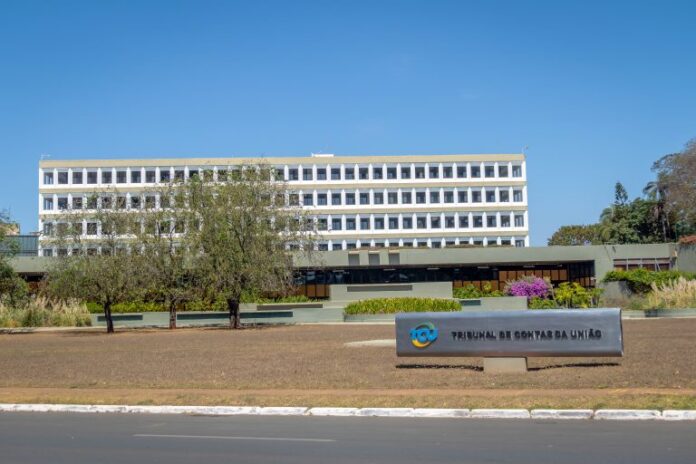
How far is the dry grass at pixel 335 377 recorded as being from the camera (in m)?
14.9

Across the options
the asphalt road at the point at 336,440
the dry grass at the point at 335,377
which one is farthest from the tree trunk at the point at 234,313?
the asphalt road at the point at 336,440

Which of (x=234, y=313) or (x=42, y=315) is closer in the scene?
(x=234, y=313)

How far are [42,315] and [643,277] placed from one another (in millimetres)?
36143

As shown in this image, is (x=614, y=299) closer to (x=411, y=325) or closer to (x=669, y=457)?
(x=411, y=325)

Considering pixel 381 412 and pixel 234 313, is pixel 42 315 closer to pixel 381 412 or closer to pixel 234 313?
pixel 234 313

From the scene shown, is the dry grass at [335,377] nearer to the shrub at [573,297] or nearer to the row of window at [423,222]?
the shrub at [573,297]

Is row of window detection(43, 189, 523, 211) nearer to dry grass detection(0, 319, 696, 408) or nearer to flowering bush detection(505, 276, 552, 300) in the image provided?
flowering bush detection(505, 276, 552, 300)

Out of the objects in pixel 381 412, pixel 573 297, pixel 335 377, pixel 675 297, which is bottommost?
pixel 381 412

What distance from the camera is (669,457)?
31.5ft

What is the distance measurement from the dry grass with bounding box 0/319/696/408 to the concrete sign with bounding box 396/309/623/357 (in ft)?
1.83

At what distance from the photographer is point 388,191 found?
8888 centimetres

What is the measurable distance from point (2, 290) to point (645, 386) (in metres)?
32.0

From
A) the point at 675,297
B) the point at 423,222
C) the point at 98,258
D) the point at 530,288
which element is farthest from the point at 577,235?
the point at 98,258

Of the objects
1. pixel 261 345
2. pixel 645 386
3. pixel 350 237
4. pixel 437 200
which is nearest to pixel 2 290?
pixel 261 345
